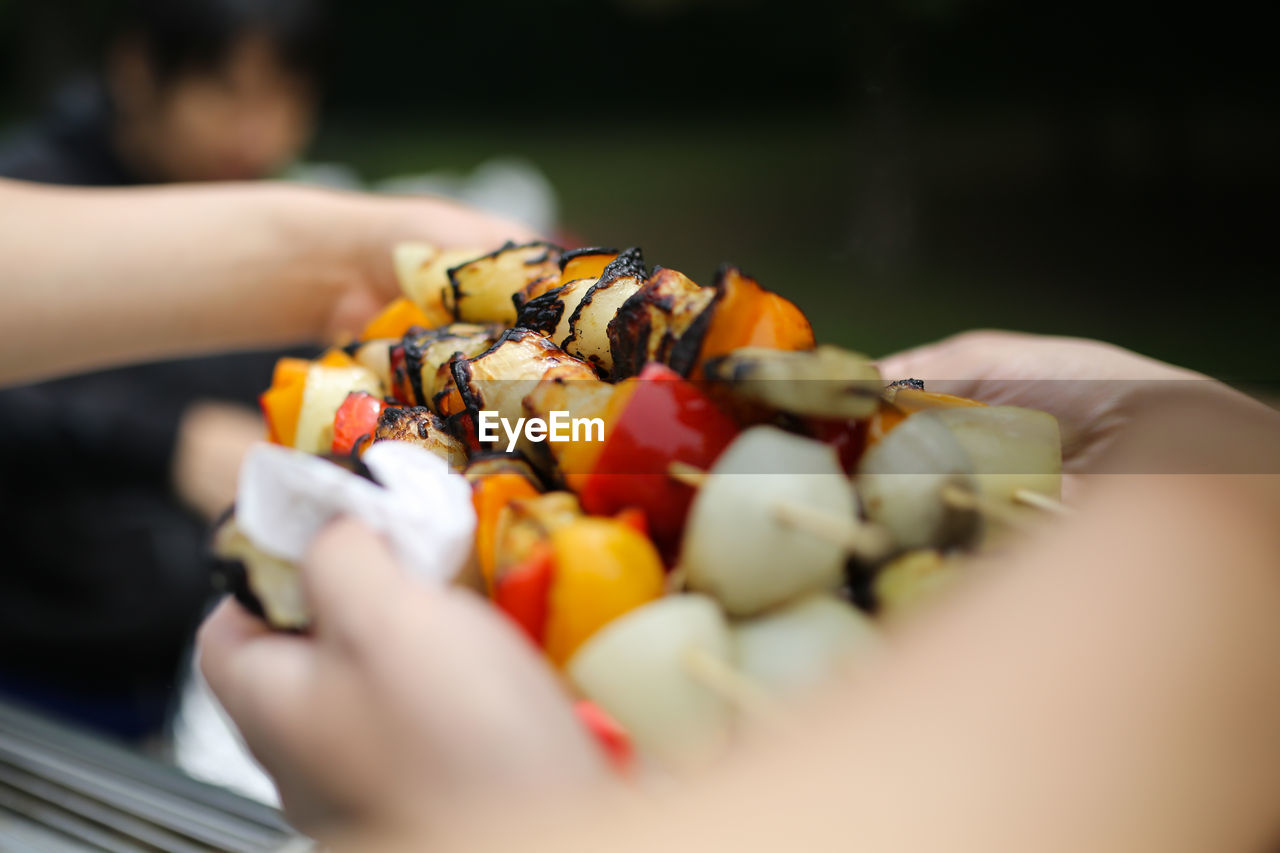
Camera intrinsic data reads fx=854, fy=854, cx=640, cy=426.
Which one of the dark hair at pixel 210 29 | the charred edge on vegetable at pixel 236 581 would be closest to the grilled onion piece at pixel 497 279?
the charred edge on vegetable at pixel 236 581

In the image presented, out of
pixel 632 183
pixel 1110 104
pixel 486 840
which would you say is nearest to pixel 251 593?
pixel 486 840

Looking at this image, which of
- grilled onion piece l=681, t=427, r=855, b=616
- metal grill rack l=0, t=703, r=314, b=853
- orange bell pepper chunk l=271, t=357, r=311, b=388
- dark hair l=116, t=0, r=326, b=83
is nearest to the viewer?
grilled onion piece l=681, t=427, r=855, b=616

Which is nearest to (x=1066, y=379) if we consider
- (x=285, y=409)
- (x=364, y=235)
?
(x=285, y=409)

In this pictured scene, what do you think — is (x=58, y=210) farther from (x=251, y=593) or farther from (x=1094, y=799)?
(x=1094, y=799)

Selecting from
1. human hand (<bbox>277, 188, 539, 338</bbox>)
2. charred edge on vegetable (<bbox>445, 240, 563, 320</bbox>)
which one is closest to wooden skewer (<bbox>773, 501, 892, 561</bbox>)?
charred edge on vegetable (<bbox>445, 240, 563, 320</bbox>)

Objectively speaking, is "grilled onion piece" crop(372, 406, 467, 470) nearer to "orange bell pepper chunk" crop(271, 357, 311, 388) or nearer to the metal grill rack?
"orange bell pepper chunk" crop(271, 357, 311, 388)
